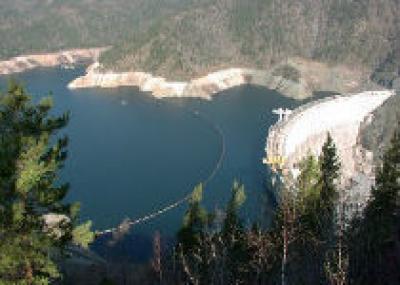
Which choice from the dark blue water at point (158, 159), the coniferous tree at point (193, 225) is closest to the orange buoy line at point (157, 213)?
the dark blue water at point (158, 159)

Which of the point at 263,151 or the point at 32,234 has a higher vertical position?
the point at 32,234

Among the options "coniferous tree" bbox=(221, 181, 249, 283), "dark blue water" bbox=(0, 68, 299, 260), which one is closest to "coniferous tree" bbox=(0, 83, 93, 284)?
"coniferous tree" bbox=(221, 181, 249, 283)

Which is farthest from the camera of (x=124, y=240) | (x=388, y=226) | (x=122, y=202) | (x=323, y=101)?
(x=323, y=101)

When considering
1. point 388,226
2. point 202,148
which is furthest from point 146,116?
point 388,226

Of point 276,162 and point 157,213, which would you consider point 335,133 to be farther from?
point 157,213

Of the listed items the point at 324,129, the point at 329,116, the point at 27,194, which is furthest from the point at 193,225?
the point at 329,116

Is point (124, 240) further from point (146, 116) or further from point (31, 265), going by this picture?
point (146, 116)
